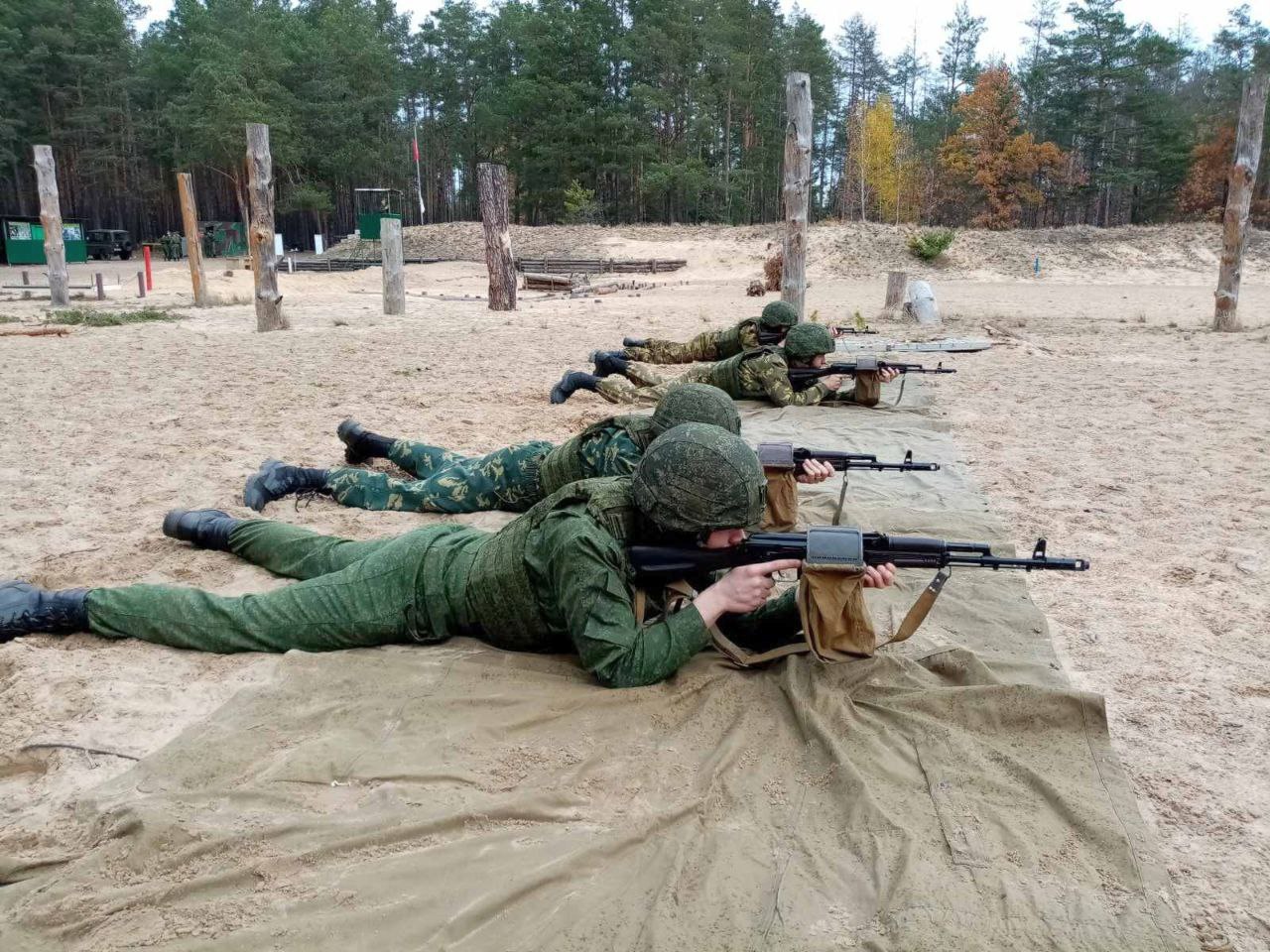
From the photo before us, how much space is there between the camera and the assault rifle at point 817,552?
3.05m

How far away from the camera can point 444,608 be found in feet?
11.3

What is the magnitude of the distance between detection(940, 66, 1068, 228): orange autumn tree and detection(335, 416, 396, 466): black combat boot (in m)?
39.5

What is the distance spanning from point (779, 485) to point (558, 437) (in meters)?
2.89

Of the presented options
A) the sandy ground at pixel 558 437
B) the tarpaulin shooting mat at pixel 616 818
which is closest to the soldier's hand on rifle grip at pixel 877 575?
the tarpaulin shooting mat at pixel 616 818

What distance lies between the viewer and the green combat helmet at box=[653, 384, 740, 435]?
13.8 ft

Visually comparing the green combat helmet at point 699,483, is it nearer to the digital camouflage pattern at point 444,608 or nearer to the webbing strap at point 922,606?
the digital camouflage pattern at point 444,608

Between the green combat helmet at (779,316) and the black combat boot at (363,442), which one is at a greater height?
the green combat helmet at (779,316)

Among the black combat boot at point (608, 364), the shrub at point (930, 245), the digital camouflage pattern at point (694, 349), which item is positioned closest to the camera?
the black combat boot at point (608, 364)

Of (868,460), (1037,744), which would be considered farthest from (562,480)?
(1037,744)

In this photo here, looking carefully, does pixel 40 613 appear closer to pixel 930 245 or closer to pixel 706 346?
pixel 706 346

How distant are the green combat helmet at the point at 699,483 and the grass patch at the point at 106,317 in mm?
13251

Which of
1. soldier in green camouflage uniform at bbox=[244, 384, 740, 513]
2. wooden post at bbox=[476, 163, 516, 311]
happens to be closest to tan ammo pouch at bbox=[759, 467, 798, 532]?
soldier in green camouflage uniform at bbox=[244, 384, 740, 513]

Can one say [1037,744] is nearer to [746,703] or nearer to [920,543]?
[920,543]

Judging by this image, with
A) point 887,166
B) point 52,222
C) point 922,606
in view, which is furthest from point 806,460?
point 887,166
